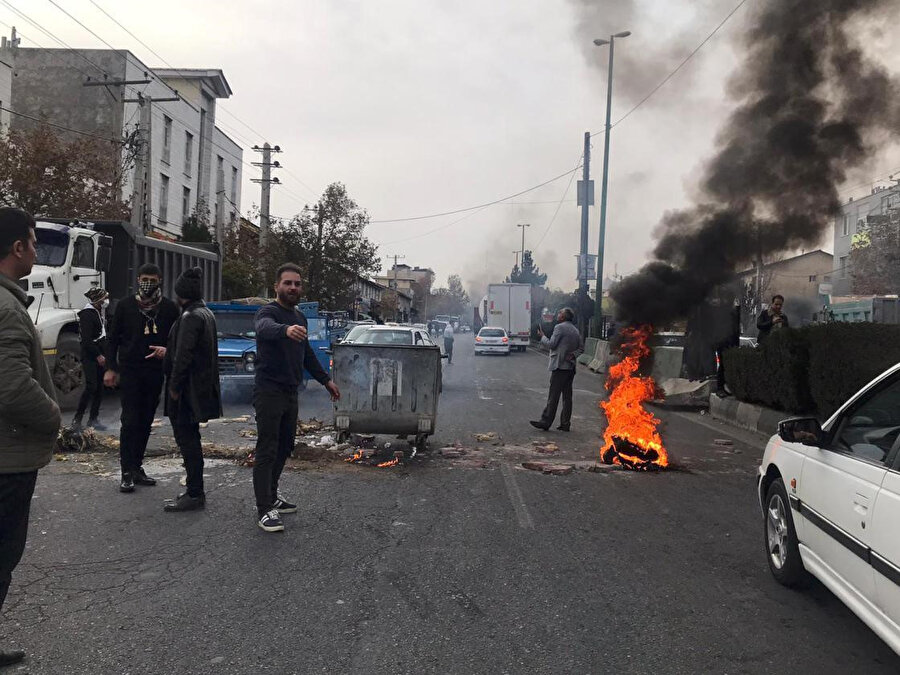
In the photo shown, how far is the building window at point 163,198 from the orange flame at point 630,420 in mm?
26509

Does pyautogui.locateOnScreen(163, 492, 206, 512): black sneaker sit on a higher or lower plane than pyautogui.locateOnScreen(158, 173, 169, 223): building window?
lower

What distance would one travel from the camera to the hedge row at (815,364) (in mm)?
8906

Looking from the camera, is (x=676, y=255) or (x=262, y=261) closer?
(x=676, y=255)

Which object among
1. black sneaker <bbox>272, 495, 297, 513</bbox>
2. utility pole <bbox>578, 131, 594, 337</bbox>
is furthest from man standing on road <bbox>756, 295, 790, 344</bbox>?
utility pole <bbox>578, 131, 594, 337</bbox>

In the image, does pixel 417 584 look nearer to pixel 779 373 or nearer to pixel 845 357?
A: pixel 845 357

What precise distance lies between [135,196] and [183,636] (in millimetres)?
19358

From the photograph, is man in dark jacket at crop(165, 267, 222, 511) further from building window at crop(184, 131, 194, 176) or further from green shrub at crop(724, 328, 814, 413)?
building window at crop(184, 131, 194, 176)

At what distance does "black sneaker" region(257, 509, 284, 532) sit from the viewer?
5125mm

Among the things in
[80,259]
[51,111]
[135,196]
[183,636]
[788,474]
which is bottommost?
[183,636]

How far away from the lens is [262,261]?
3119 centimetres

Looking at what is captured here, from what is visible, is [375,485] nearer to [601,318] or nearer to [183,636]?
[183,636]

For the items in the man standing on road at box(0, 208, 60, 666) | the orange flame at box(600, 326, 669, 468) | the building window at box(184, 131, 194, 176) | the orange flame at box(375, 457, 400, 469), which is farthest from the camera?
the building window at box(184, 131, 194, 176)

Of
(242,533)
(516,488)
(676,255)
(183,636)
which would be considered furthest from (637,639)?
(676,255)

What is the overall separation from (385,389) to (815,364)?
6.08 metres
